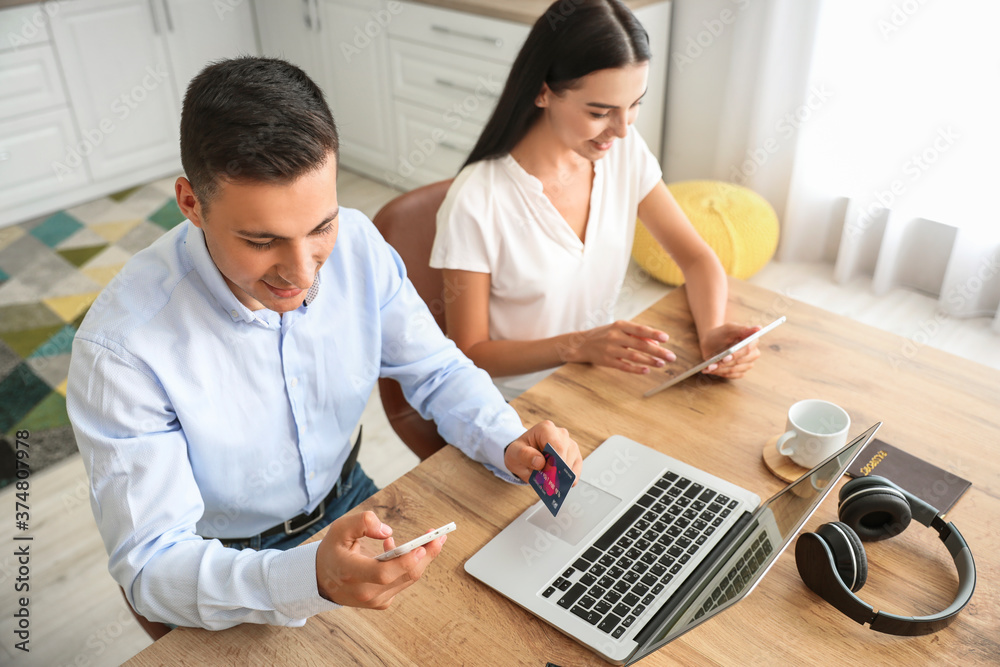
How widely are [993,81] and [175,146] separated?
346 cm

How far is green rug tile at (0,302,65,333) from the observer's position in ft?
9.43

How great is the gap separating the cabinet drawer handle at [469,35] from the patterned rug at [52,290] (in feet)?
4.77

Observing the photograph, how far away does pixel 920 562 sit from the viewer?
0.99m

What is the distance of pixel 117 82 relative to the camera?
3666 millimetres

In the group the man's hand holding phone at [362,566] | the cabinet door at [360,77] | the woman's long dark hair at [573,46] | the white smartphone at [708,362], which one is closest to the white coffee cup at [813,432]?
the white smartphone at [708,362]

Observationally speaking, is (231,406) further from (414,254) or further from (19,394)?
(19,394)

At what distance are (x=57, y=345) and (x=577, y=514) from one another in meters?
2.37

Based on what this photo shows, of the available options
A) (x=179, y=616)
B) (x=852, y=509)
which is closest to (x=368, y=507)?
(x=179, y=616)

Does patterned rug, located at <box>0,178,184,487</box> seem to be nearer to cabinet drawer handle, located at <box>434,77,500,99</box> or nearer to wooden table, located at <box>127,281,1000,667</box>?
cabinet drawer handle, located at <box>434,77,500,99</box>

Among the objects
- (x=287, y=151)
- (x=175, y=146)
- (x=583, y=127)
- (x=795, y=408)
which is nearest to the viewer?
(x=287, y=151)

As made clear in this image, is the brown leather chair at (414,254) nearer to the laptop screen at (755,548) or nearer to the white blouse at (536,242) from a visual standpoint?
the white blouse at (536,242)

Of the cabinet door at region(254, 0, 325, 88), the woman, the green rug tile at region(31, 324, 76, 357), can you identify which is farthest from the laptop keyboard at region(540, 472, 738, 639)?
the cabinet door at region(254, 0, 325, 88)

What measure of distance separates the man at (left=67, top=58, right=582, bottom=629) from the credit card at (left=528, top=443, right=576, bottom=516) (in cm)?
3

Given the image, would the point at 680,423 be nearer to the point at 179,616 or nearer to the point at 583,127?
the point at 583,127
